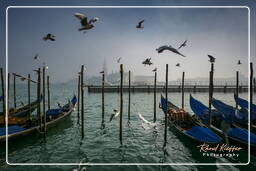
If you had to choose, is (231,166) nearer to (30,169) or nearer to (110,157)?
(110,157)

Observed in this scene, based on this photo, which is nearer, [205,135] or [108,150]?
[205,135]

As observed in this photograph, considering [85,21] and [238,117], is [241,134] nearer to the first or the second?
[238,117]

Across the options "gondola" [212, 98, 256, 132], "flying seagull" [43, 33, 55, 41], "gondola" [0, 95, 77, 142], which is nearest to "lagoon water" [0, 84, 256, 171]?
"gondola" [0, 95, 77, 142]

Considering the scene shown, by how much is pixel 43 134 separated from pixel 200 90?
39.8m

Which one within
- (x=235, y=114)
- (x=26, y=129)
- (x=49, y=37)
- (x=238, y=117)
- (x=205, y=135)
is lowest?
(x=26, y=129)

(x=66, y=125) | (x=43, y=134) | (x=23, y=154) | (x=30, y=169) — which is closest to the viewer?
(x=30, y=169)

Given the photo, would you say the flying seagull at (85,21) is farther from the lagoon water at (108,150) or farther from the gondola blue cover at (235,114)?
the gondola blue cover at (235,114)

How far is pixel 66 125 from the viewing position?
531 inches

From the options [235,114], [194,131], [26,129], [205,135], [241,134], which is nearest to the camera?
[241,134]

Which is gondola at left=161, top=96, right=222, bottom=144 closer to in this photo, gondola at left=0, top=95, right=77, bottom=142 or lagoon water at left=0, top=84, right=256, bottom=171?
lagoon water at left=0, top=84, right=256, bottom=171

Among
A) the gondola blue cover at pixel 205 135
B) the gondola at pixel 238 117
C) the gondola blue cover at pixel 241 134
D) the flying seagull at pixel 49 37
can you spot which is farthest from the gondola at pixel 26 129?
the gondola at pixel 238 117

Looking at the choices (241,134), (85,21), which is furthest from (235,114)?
(85,21)

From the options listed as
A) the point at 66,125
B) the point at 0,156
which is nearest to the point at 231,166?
the point at 0,156

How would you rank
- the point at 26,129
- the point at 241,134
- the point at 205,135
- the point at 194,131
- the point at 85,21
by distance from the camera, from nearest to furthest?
the point at 85,21 < the point at 241,134 < the point at 205,135 < the point at 194,131 < the point at 26,129
